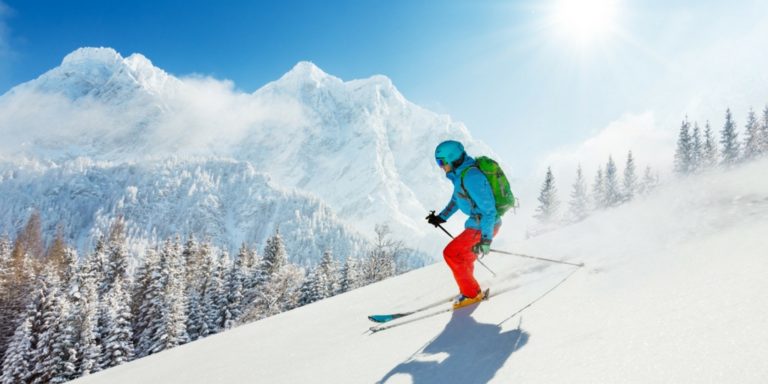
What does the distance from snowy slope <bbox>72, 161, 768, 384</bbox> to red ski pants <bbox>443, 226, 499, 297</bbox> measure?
36 cm

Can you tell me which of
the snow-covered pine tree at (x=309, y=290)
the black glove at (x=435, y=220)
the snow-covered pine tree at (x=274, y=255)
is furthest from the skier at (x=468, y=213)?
the snow-covered pine tree at (x=274, y=255)

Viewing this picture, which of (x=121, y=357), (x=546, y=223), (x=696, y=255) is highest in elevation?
(x=546, y=223)

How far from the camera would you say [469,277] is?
17.0 feet

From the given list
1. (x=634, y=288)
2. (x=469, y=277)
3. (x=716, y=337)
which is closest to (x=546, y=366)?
(x=716, y=337)

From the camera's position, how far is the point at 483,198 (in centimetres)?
491

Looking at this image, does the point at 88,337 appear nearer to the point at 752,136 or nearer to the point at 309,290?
the point at 309,290

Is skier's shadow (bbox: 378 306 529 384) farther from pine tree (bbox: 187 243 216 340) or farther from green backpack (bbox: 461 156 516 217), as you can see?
pine tree (bbox: 187 243 216 340)

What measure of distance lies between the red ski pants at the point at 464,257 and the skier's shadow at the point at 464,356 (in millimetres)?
971

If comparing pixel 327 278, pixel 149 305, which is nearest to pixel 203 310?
pixel 149 305

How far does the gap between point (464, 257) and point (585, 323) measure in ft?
6.33

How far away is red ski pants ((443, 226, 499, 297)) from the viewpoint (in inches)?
202

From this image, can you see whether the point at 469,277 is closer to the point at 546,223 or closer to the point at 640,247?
the point at 640,247

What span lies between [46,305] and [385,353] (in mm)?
37248

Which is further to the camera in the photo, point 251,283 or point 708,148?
point 708,148
